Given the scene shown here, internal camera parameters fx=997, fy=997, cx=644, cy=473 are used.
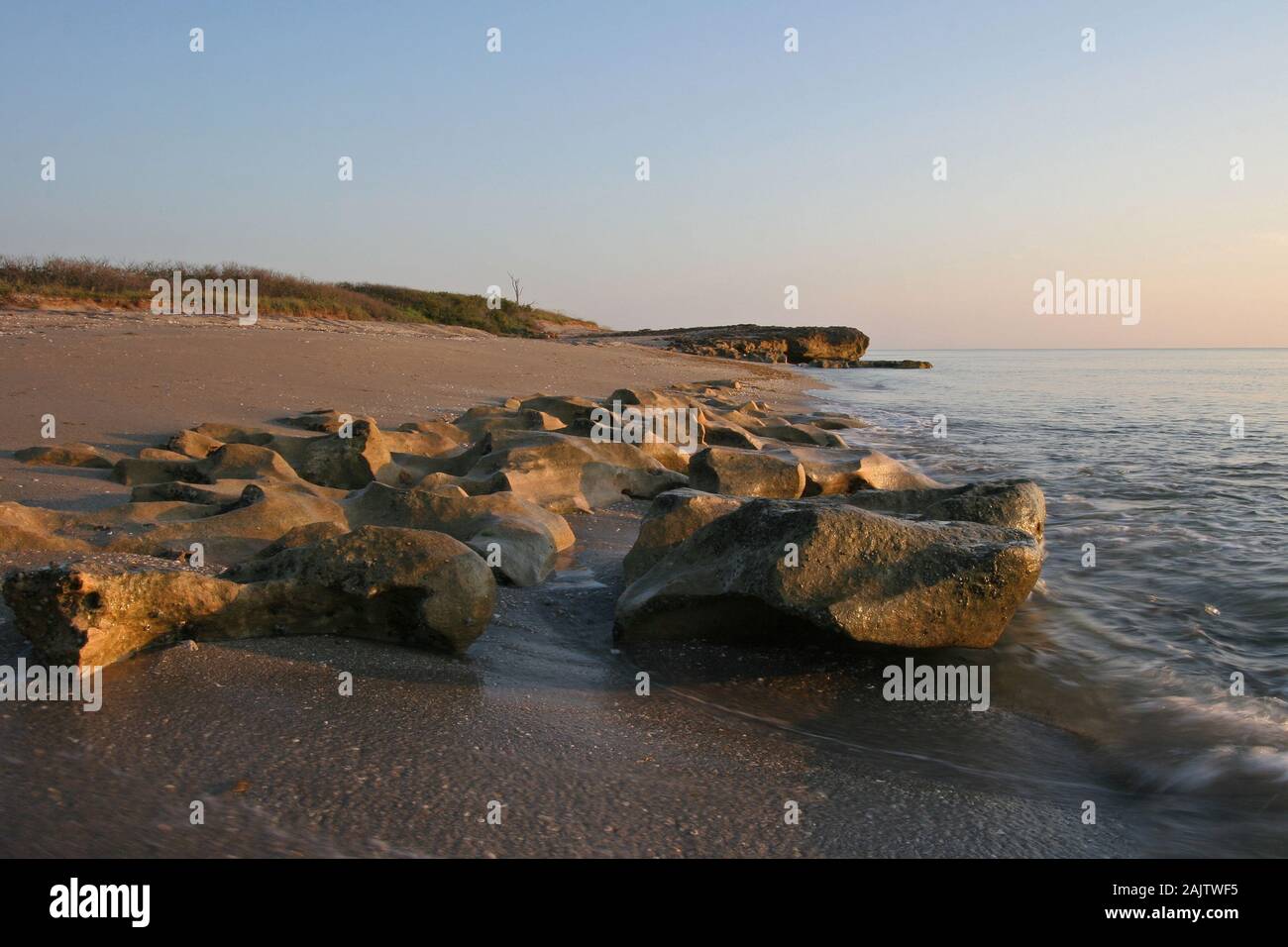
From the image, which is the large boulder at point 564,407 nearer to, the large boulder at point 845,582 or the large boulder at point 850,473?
the large boulder at point 850,473

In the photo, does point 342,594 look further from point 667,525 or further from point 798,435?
point 798,435

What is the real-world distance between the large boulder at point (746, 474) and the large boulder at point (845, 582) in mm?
2468

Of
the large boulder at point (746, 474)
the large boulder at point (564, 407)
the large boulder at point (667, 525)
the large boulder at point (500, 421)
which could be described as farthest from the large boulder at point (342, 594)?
the large boulder at point (564, 407)

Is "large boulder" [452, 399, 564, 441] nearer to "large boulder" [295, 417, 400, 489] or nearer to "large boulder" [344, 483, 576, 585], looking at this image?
"large boulder" [295, 417, 400, 489]

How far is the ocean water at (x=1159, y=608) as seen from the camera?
132 inches

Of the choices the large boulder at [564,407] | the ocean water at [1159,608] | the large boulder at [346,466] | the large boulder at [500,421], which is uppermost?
the large boulder at [564,407]

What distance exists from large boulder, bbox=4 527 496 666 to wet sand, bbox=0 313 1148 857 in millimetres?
88

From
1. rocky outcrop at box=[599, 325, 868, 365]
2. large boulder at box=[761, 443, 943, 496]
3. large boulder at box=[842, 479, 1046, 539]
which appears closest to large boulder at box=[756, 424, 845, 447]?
large boulder at box=[761, 443, 943, 496]

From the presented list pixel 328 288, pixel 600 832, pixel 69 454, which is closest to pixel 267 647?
pixel 600 832

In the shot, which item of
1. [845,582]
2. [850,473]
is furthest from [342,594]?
[850,473]

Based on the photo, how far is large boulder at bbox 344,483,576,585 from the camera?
472 centimetres

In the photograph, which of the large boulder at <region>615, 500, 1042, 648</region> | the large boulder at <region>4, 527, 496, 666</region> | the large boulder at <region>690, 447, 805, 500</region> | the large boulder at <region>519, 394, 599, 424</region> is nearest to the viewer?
Result: the large boulder at <region>4, 527, 496, 666</region>

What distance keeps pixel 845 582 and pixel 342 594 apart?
1848 mm
